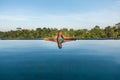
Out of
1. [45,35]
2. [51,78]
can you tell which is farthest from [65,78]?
[45,35]

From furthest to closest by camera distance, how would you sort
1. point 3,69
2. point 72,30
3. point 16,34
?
point 16,34 → point 72,30 → point 3,69

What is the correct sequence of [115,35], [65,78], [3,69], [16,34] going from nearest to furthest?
[65,78]
[3,69]
[115,35]
[16,34]

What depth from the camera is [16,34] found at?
107000 mm

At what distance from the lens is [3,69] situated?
2578cm

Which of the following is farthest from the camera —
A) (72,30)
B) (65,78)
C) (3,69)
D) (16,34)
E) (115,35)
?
(16,34)

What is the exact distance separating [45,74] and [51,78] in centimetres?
162

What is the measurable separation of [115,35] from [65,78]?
70.5 metres

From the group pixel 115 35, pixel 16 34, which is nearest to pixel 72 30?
pixel 115 35

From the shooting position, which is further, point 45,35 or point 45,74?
point 45,35

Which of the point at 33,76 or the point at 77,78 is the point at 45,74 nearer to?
the point at 33,76

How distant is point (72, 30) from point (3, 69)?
231ft

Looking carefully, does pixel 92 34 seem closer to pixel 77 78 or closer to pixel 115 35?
pixel 115 35

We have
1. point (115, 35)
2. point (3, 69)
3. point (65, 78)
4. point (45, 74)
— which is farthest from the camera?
point (115, 35)

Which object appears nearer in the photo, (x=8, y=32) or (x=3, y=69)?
(x=3, y=69)
